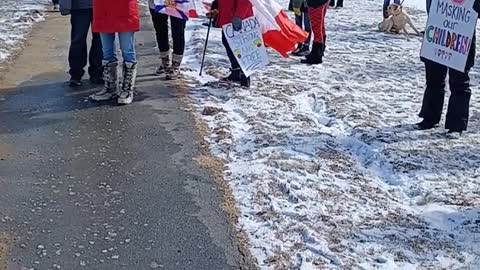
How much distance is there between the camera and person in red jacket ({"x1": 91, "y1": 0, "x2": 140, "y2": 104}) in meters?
7.10

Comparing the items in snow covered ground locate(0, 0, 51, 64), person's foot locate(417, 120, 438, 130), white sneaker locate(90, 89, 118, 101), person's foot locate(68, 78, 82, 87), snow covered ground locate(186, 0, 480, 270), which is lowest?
snow covered ground locate(0, 0, 51, 64)

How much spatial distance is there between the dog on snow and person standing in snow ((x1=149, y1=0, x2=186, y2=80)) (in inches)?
210

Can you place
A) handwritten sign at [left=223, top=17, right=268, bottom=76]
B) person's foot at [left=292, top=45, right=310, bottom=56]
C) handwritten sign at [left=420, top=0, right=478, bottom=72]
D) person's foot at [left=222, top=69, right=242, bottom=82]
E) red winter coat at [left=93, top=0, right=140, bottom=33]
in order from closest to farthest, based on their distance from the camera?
handwritten sign at [left=420, top=0, right=478, bottom=72], red winter coat at [left=93, top=0, right=140, bottom=33], handwritten sign at [left=223, top=17, right=268, bottom=76], person's foot at [left=222, top=69, right=242, bottom=82], person's foot at [left=292, top=45, right=310, bottom=56]

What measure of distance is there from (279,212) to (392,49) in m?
6.92

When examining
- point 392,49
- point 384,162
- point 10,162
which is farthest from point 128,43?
point 392,49

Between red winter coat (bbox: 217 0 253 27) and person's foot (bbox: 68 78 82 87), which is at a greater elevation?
red winter coat (bbox: 217 0 253 27)

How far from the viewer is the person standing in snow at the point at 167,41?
8195mm

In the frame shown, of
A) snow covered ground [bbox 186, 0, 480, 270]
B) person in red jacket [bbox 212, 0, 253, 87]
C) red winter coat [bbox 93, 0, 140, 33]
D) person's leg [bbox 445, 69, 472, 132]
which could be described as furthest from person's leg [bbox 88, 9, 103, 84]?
person's leg [bbox 445, 69, 472, 132]

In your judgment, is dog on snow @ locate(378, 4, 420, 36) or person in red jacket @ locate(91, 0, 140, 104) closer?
person in red jacket @ locate(91, 0, 140, 104)

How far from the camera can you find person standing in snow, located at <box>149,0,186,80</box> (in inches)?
323

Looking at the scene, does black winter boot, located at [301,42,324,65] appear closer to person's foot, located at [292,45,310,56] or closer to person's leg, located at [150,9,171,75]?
person's foot, located at [292,45,310,56]

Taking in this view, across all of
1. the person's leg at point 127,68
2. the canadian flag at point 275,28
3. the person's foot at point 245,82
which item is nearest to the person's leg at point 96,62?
the person's leg at point 127,68

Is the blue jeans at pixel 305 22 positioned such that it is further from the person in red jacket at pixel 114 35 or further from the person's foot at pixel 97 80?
the person in red jacket at pixel 114 35

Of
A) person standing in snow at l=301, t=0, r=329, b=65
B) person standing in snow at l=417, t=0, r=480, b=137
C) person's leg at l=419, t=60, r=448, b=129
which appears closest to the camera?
person standing in snow at l=417, t=0, r=480, b=137
